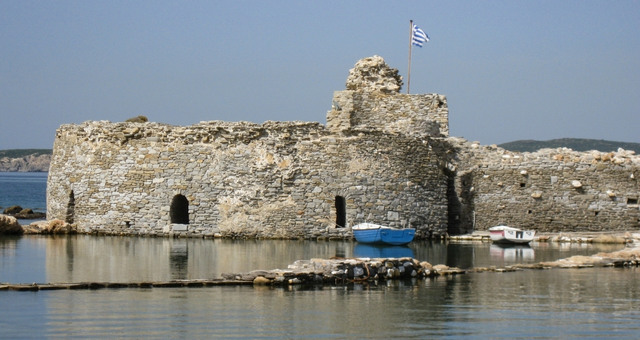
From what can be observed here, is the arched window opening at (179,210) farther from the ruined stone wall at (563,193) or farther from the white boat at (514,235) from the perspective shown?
the white boat at (514,235)

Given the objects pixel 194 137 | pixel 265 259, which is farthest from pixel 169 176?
pixel 265 259

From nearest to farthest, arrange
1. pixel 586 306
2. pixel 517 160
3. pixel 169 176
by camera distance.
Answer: pixel 586 306 < pixel 169 176 < pixel 517 160

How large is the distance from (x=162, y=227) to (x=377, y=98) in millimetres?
7692

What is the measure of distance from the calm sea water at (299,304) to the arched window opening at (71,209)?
6755 mm

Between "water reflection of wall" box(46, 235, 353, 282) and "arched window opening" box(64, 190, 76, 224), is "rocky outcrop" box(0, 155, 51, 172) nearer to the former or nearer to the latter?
"arched window opening" box(64, 190, 76, 224)

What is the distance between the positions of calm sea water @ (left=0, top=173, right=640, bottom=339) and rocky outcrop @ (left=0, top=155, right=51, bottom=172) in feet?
437

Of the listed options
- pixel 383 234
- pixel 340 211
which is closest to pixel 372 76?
pixel 340 211

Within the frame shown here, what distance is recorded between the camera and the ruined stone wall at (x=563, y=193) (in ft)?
92.1

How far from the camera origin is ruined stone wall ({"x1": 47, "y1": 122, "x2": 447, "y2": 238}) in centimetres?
2600

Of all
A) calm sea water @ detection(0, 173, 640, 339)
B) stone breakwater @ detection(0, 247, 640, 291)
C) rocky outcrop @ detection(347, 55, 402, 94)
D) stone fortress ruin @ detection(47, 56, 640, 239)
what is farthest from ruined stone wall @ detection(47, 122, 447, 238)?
stone breakwater @ detection(0, 247, 640, 291)

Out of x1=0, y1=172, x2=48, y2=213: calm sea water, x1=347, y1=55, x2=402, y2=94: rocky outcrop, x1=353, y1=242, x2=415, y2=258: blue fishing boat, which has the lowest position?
x1=353, y1=242, x2=415, y2=258: blue fishing boat

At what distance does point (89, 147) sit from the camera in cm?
2741

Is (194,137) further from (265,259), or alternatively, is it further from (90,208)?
(265,259)

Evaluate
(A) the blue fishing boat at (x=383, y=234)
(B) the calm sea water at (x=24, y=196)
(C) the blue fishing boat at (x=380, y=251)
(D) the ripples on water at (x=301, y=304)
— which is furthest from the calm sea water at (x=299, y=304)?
(B) the calm sea water at (x=24, y=196)
